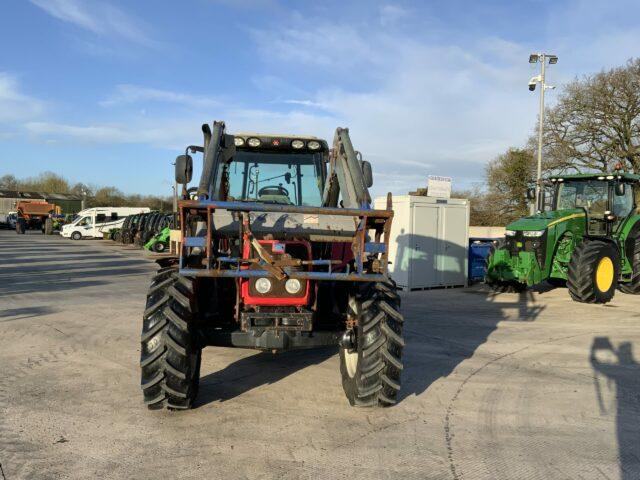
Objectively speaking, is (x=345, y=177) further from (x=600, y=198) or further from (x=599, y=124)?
(x=599, y=124)

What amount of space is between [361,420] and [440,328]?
4.54m

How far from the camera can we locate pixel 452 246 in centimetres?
1478

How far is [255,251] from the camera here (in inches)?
192

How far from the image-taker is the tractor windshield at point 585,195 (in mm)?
12258

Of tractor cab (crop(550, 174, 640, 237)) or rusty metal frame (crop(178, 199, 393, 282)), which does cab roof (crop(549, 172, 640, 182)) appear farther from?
rusty metal frame (crop(178, 199, 393, 282))

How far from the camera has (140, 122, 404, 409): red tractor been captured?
4.61 metres

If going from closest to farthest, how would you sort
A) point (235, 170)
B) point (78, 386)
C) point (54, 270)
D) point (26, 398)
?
point (26, 398) → point (78, 386) → point (235, 170) → point (54, 270)

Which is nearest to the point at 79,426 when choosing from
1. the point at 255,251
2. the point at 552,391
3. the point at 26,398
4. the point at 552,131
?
the point at 26,398

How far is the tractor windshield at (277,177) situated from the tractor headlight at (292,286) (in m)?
1.54

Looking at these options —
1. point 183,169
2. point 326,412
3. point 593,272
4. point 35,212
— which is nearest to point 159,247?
point 593,272

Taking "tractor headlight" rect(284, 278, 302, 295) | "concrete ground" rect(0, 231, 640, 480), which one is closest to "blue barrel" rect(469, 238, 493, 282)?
"concrete ground" rect(0, 231, 640, 480)

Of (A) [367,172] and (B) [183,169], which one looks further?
(A) [367,172]

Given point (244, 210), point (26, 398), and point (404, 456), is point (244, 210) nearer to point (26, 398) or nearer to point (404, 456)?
point (404, 456)

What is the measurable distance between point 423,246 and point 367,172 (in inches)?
342
